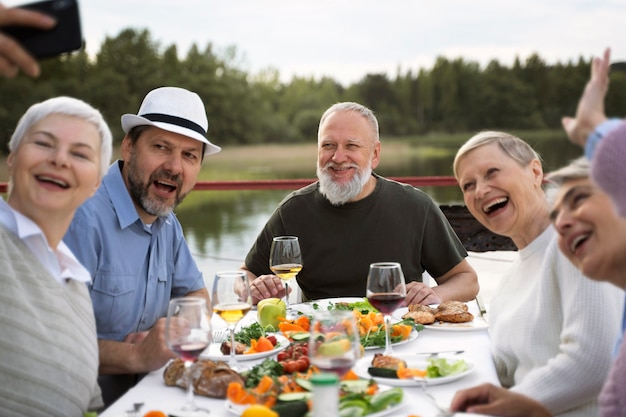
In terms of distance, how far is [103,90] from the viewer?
109ft

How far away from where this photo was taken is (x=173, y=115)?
8.09 ft

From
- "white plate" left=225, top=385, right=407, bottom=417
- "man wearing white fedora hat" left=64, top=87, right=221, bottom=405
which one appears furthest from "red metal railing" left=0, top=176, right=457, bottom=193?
"white plate" left=225, top=385, right=407, bottom=417

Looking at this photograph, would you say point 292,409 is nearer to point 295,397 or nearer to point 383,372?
point 295,397

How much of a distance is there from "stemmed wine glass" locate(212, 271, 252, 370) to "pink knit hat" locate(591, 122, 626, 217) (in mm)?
872

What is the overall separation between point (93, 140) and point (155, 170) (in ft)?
2.42

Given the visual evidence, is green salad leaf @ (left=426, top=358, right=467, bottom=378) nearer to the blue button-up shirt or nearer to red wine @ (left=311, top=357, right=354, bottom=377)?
red wine @ (left=311, top=357, right=354, bottom=377)

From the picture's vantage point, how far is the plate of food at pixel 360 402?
4.33 ft

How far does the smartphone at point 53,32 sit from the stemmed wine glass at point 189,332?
0.56 m

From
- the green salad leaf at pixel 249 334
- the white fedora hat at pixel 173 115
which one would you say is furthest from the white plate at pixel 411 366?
the white fedora hat at pixel 173 115

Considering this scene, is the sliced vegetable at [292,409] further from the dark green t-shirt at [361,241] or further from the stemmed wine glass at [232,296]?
the dark green t-shirt at [361,241]

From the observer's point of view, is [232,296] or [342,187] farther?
[342,187]

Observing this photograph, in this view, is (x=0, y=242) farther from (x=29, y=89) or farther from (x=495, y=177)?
(x=29, y=89)

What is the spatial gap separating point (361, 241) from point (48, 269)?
1734mm

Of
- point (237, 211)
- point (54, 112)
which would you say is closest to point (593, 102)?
point (54, 112)
